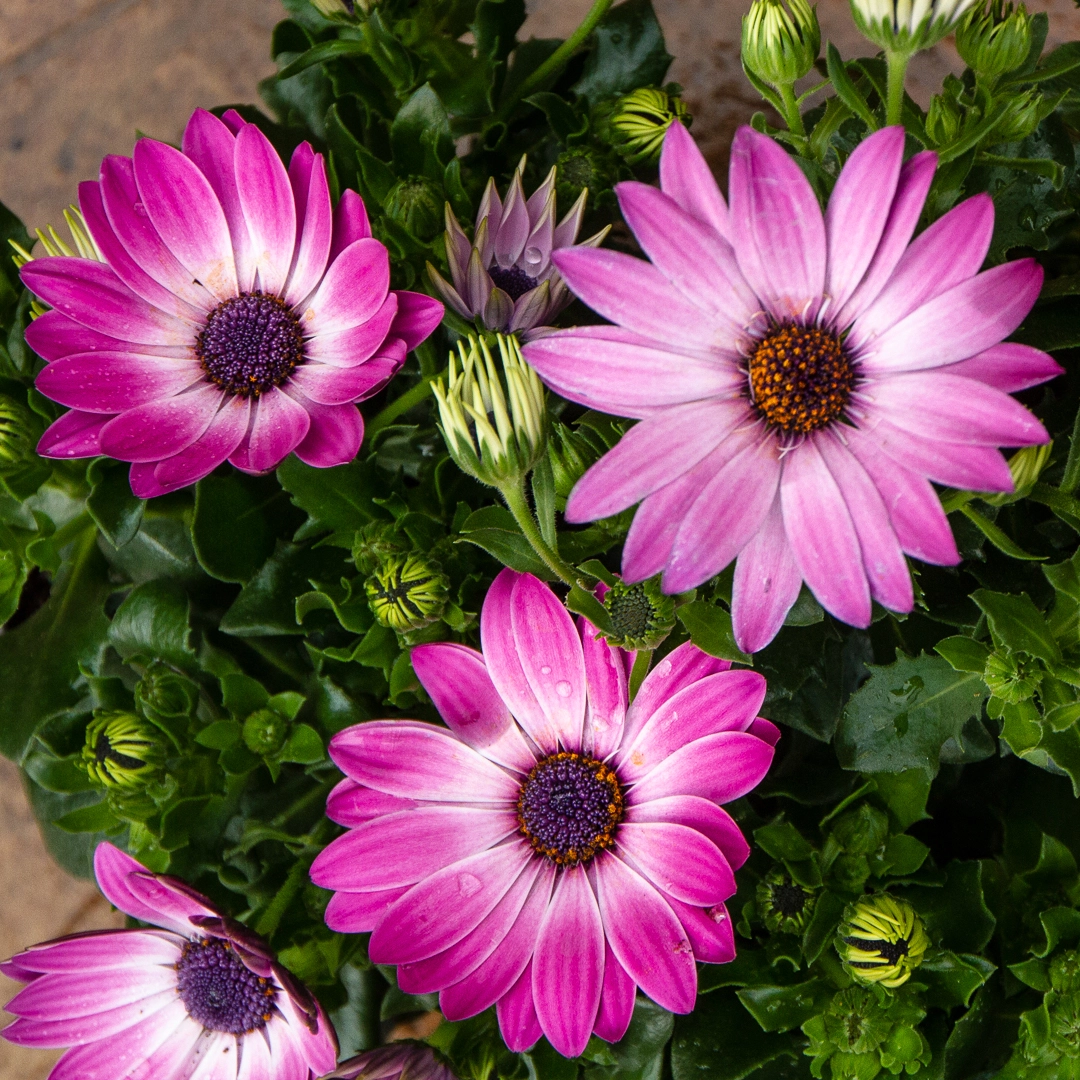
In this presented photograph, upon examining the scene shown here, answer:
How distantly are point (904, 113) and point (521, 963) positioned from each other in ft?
2.05

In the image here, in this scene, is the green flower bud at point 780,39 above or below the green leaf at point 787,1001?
above

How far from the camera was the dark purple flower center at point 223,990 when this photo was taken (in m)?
0.83

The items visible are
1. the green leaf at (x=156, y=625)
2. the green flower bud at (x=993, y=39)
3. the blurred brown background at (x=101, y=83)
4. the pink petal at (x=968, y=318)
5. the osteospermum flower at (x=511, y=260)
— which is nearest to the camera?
the pink petal at (x=968, y=318)

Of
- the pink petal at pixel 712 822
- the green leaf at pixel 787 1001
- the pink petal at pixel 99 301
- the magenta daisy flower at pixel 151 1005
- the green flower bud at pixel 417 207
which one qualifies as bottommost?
the magenta daisy flower at pixel 151 1005

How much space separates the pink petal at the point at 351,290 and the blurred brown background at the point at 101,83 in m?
0.62

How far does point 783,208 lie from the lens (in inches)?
23.1

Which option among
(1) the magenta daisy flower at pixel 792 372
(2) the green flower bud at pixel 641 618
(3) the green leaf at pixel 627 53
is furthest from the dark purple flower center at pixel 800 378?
(3) the green leaf at pixel 627 53

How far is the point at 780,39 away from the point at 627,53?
36cm

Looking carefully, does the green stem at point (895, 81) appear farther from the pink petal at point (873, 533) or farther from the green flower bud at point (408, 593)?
the green flower bud at point (408, 593)

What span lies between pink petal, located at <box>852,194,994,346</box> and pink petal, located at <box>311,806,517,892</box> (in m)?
0.44

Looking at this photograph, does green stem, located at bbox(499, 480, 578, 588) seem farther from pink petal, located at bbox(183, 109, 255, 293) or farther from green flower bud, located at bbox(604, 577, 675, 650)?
pink petal, located at bbox(183, 109, 255, 293)

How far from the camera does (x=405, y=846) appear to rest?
0.75 m

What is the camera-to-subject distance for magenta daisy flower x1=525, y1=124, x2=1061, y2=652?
56 centimetres

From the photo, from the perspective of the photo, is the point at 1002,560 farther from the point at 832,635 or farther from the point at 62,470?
the point at 62,470
